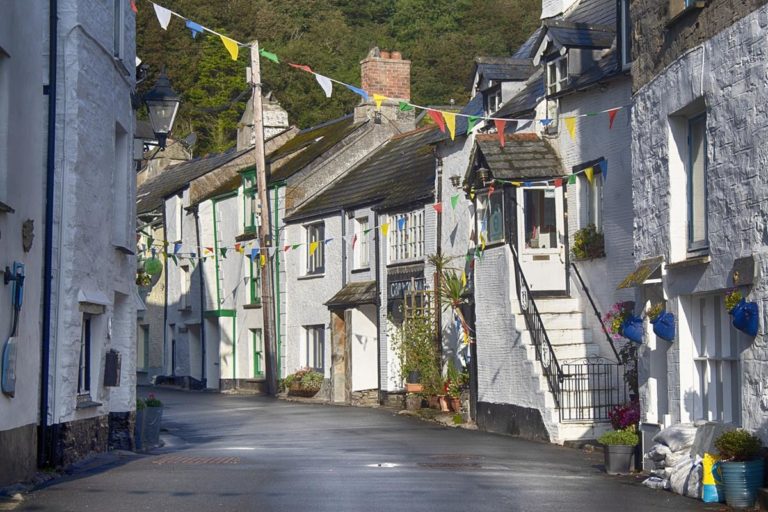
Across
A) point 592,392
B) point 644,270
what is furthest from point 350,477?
point 592,392

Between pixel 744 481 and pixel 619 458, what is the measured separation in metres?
3.86

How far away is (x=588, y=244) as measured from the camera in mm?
23703

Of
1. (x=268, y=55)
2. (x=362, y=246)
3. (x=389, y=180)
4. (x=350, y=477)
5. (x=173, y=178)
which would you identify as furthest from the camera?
(x=173, y=178)

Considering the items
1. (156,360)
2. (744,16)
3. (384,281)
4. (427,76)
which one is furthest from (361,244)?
(427,76)

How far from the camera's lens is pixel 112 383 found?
18.3m

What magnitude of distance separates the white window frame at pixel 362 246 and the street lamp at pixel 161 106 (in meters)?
15.9

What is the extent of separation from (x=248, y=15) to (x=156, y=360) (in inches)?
1049

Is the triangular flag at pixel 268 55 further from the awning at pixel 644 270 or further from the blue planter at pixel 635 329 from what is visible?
the blue planter at pixel 635 329

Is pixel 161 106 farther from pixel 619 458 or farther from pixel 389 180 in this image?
pixel 389 180

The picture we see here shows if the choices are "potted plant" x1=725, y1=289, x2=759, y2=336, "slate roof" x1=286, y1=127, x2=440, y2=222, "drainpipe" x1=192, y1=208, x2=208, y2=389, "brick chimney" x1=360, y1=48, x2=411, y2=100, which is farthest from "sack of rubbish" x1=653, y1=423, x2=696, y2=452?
"drainpipe" x1=192, y1=208, x2=208, y2=389

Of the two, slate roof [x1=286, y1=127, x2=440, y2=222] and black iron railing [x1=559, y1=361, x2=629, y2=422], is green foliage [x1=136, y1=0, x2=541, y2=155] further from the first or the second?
black iron railing [x1=559, y1=361, x2=629, y2=422]

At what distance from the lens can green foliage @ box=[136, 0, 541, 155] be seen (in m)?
66.1

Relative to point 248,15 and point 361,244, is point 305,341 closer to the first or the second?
point 361,244

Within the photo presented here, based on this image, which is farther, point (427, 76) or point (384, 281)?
point (427, 76)
